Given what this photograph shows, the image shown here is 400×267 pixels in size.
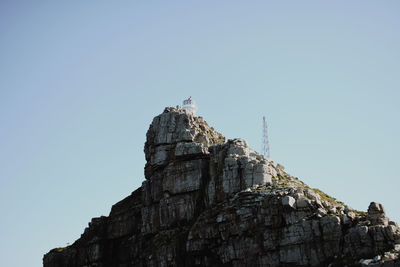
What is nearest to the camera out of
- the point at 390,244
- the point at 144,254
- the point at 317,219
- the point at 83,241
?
the point at 390,244

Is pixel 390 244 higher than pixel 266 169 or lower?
lower

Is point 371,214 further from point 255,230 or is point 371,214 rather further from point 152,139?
point 152,139

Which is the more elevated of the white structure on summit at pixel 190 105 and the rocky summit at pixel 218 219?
the white structure on summit at pixel 190 105

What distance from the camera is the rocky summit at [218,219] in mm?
112375

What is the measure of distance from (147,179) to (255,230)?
143 feet

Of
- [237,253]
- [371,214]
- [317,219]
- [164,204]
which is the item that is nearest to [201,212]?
[164,204]

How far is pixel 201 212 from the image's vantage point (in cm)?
14050

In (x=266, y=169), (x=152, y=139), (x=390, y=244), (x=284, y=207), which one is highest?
(x=152, y=139)

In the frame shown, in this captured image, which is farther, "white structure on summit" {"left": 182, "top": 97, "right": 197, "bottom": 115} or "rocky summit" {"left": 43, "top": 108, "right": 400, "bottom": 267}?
"white structure on summit" {"left": 182, "top": 97, "right": 197, "bottom": 115}

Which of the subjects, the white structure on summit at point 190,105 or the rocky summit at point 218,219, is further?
the white structure on summit at point 190,105

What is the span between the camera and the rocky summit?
11238cm

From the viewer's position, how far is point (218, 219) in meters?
127

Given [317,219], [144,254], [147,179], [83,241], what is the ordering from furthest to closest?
[83,241] → [147,179] → [144,254] → [317,219]

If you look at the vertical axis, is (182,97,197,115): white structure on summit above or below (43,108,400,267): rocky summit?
above
